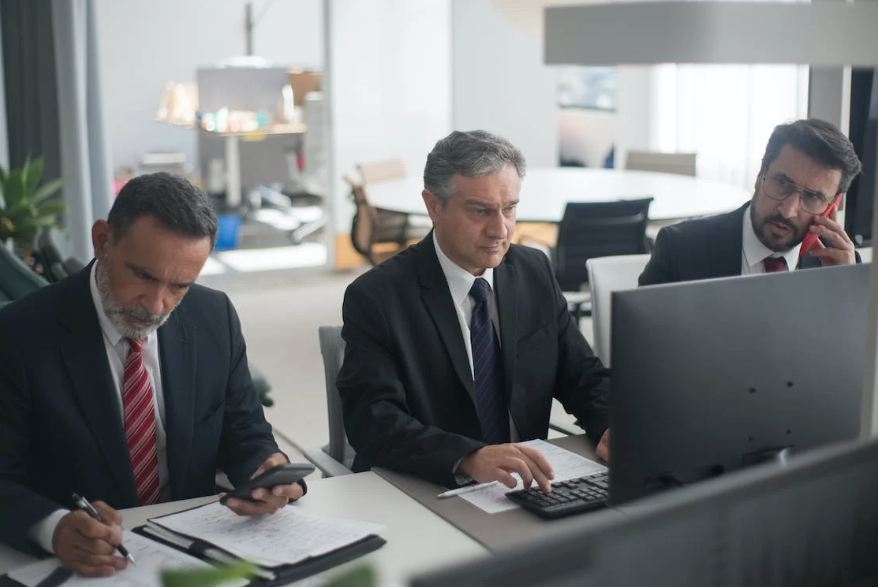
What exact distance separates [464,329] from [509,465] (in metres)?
0.50

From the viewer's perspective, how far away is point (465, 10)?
26.0 feet

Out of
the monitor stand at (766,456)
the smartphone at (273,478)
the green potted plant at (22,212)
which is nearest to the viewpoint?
the monitor stand at (766,456)

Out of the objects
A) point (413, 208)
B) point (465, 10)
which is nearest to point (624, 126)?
point (465, 10)

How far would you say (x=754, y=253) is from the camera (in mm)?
2566

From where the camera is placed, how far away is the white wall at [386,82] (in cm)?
762


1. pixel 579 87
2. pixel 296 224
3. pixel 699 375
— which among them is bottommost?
pixel 296 224

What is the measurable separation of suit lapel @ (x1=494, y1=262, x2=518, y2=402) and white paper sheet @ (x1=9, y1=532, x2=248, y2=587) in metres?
0.92

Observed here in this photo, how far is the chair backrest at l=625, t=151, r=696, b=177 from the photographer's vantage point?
6.85 m

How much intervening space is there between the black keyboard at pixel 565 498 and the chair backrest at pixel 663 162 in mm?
5256

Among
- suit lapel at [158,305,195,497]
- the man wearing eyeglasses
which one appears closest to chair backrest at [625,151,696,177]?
the man wearing eyeglasses

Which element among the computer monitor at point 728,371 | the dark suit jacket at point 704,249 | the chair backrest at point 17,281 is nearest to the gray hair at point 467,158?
the dark suit jacket at point 704,249

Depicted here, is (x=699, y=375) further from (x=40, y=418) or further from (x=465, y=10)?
(x=465, y=10)

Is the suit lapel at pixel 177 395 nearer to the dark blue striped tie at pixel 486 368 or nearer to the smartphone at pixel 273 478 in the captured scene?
the smartphone at pixel 273 478

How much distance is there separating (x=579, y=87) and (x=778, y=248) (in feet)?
24.3
